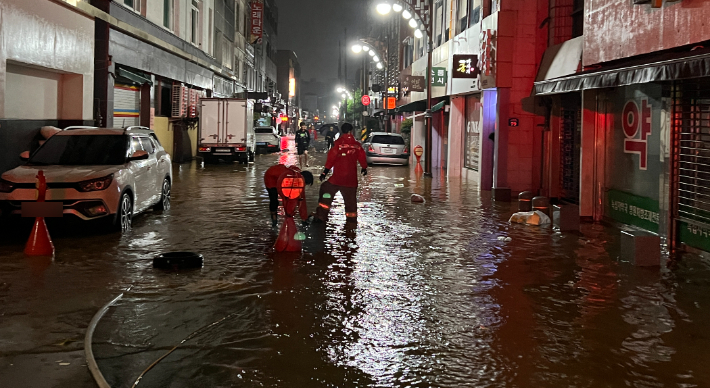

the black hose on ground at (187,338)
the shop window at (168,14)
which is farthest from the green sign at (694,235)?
the shop window at (168,14)

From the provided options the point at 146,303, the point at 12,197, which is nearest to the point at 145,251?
the point at 12,197

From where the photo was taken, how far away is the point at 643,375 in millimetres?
5258

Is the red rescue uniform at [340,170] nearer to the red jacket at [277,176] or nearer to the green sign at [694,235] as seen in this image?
the red jacket at [277,176]

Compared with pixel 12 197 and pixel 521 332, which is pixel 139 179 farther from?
pixel 521 332

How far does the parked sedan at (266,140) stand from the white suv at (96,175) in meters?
33.9

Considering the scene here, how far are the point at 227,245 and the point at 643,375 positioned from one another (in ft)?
22.7

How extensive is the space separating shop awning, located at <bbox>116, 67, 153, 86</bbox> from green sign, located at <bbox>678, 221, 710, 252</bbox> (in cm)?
2004

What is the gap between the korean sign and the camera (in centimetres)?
2286

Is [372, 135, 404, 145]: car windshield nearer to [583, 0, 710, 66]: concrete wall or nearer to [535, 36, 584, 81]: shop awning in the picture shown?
[535, 36, 584, 81]: shop awning

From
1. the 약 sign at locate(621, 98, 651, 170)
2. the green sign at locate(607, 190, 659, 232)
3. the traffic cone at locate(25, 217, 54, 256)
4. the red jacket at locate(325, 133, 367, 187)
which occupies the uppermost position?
the 약 sign at locate(621, 98, 651, 170)

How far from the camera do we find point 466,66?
23.0 metres

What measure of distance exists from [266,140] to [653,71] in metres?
40.5

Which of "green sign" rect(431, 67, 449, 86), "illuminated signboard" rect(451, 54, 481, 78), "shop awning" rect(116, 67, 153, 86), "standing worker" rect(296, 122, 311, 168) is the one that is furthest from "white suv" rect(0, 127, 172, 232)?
"standing worker" rect(296, 122, 311, 168)

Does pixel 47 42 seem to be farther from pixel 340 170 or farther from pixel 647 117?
pixel 647 117
